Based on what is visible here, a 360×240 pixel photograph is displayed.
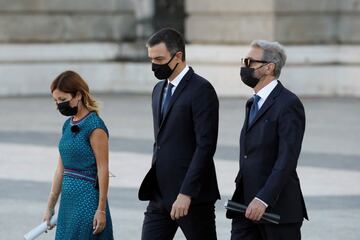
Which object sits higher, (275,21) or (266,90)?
(266,90)

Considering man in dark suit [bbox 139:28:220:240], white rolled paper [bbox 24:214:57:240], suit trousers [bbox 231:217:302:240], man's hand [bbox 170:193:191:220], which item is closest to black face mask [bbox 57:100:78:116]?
man in dark suit [bbox 139:28:220:240]

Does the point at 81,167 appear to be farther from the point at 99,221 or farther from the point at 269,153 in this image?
the point at 269,153

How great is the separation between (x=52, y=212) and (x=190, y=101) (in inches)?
40.0

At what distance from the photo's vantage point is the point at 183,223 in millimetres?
6359

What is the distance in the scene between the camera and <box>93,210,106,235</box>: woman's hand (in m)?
6.25

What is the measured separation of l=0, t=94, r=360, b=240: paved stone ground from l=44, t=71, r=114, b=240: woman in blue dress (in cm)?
222

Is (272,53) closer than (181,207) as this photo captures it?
Yes

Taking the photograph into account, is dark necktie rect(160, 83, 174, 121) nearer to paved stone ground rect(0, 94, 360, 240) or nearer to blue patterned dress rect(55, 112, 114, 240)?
blue patterned dress rect(55, 112, 114, 240)

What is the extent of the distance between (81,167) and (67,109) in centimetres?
33

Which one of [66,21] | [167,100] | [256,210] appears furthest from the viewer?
[66,21]

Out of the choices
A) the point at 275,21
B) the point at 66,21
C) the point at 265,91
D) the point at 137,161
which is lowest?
the point at 137,161

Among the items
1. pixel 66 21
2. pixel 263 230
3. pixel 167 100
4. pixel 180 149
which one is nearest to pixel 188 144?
pixel 180 149

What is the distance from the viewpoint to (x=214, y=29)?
19.2 meters

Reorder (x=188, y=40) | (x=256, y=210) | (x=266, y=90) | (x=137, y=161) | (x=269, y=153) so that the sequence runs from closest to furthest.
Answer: (x=256, y=210)
(x=269, y=153)
(x=266, y=90)
(x=137, y=161)
(x=188, y=40)
